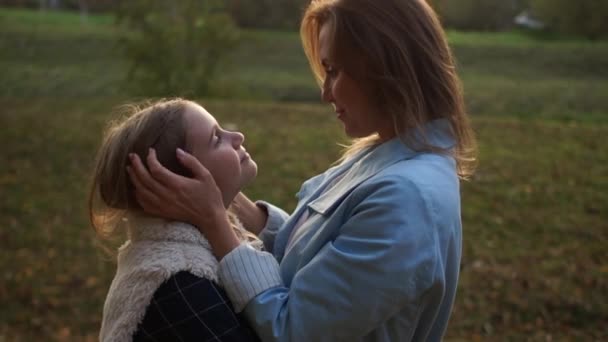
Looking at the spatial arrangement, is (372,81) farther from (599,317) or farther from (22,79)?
(22,79)

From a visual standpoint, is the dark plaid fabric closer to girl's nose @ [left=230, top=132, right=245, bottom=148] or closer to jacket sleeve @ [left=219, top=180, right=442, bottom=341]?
jacket sleeve @ [left=219, top=180, right=442, bottom=341]

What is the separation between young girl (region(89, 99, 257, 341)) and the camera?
183 centimetres

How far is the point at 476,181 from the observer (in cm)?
848

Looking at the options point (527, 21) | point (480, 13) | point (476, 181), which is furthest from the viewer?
point (527, 21)

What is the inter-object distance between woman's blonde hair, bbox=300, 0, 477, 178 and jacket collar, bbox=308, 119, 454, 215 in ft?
0.04

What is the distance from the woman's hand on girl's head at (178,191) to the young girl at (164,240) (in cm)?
4

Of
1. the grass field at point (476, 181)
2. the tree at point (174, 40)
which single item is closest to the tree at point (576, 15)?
the grass field at point (476, 181)

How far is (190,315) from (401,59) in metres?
0.75

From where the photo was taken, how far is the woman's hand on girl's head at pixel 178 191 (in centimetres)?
186

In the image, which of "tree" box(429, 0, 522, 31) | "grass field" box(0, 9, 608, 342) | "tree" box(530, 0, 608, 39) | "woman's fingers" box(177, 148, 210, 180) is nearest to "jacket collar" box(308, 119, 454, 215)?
"woman's fingers" box(177, 148, 210, 180)

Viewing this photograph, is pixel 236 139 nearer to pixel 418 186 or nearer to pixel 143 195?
pixel 143 195

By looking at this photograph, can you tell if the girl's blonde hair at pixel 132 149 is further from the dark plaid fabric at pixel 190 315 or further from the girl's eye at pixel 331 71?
the girl's eye at pixel 331 71

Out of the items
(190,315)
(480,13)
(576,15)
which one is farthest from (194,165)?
(576,15)

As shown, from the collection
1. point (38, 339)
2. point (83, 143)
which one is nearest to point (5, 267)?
point (38, 339)
